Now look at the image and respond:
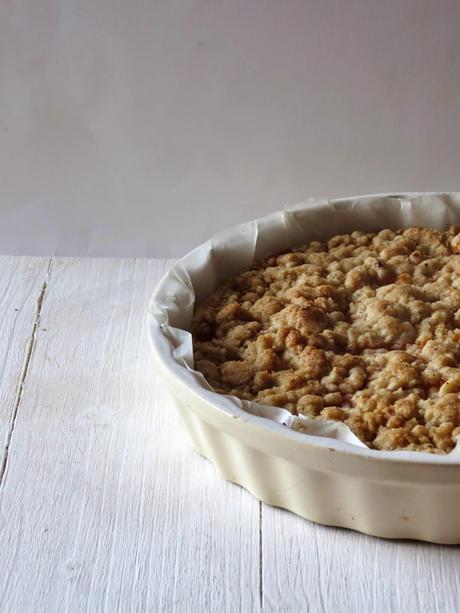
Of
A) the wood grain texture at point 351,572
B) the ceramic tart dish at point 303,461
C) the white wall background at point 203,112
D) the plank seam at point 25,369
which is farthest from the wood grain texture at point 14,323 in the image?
the wood grain texture at point 351,572

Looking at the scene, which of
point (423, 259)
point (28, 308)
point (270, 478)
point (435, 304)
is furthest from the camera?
point (28, 308)

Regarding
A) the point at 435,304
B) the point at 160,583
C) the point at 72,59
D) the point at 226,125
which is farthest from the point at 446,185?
the point at 160,583

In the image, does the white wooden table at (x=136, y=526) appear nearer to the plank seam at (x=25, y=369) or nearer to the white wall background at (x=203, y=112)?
the plank seam at (x=25, y=369)

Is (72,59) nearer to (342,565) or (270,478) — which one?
(270,478)

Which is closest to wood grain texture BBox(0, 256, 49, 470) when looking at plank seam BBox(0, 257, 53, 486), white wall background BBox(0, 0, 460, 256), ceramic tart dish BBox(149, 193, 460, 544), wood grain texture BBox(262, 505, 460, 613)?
plank seam BBox(0, 257, 53, 486)

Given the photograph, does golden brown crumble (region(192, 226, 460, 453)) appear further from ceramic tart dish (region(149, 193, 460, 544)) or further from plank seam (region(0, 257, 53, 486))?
plank seam (region(0, 257, 53, 486))

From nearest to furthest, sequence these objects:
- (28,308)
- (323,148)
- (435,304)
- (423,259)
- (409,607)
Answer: (409,607), (435,304), (423,259), (28,308), (323,148)

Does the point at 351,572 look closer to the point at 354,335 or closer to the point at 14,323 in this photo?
the point at 354,335
